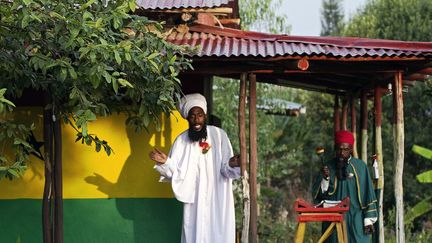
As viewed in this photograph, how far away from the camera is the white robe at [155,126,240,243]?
1046cm

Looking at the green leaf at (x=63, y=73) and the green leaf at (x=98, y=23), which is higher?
the green leaf at (x=98, y=23)

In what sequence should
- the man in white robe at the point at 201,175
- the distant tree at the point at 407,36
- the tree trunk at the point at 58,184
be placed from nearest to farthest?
1. the tree trunk at the point at 58,184
2. the man in white robe at the point at 201,175
3. the distant tree at the point at 407,36

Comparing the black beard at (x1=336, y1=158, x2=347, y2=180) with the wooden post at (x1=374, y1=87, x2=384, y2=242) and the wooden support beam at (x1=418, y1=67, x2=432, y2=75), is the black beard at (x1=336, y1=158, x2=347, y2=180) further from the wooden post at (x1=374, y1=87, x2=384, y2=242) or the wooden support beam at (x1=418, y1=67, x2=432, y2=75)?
the wooden support beam at (x1=418, y1=67, x2=432, y2=75)

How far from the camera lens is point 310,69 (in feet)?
34.7

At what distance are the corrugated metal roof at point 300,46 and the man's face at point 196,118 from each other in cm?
66

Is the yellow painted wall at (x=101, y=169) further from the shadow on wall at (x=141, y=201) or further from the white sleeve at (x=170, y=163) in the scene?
the white sleeve at (x=170, y=163)

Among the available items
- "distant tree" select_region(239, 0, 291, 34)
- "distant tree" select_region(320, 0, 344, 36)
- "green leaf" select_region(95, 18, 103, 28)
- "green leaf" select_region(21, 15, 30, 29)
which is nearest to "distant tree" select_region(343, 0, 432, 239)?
"distant tree" select_region(239, 0, 291, 34)

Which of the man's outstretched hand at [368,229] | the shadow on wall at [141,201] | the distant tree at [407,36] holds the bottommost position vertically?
the man's outstretched hand at [368,229]

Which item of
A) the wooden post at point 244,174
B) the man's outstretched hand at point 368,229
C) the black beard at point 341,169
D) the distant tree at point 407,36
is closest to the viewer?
the wooden post at point 244,174

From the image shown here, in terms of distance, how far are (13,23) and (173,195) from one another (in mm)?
3003

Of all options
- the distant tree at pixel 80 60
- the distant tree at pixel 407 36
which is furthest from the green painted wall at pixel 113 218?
the distant tree at pixel 407 36

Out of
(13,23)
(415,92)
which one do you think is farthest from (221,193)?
(415,92)

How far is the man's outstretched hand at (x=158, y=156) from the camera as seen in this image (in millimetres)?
10234

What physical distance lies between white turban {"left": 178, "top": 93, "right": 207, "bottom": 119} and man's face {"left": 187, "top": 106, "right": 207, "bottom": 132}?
38mm
